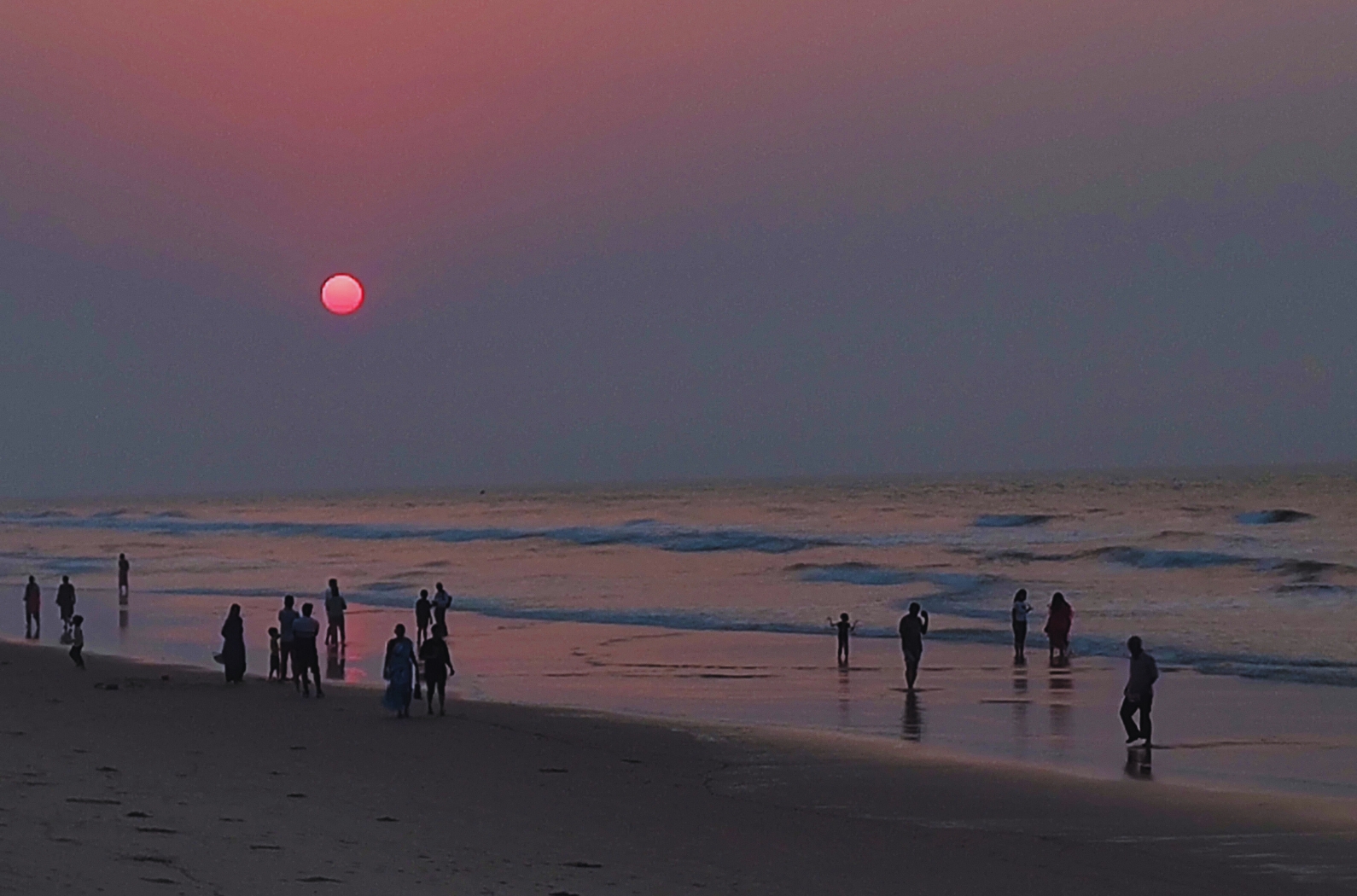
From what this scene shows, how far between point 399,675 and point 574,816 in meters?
5.85

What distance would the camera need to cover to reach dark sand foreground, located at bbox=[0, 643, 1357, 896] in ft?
30.9

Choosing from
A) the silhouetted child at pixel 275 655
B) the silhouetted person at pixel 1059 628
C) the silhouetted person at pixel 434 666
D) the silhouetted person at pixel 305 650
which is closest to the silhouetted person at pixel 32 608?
the silhouetted child at pixel 275 655

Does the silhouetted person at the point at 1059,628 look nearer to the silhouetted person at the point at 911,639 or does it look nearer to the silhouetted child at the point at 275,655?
the silhouetted person at the point at 911,639

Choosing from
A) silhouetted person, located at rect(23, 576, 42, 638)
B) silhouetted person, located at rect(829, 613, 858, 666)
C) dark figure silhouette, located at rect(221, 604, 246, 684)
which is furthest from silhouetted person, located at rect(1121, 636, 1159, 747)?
silhouetted person, located at rect(23, 576, 42, 638)

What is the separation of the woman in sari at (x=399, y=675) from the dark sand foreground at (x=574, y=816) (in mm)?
275

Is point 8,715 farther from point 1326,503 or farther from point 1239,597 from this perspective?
point 1326,503

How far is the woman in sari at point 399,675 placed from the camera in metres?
17.6

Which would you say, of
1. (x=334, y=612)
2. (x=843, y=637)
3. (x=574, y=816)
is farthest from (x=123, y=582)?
(x=574, y=816)

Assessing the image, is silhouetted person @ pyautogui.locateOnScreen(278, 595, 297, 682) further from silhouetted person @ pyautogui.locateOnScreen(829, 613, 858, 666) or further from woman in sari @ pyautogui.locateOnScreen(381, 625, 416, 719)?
silhouetted person @ pyautogui.locateOnScreen(829, 613, 858, 666)

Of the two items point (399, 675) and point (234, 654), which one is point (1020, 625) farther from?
point (234, 654)

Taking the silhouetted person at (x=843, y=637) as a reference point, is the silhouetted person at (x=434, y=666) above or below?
above

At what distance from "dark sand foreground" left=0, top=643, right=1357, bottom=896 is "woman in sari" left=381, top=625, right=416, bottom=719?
27cm

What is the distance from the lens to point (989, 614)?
117 feet

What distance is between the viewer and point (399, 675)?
17594mm
